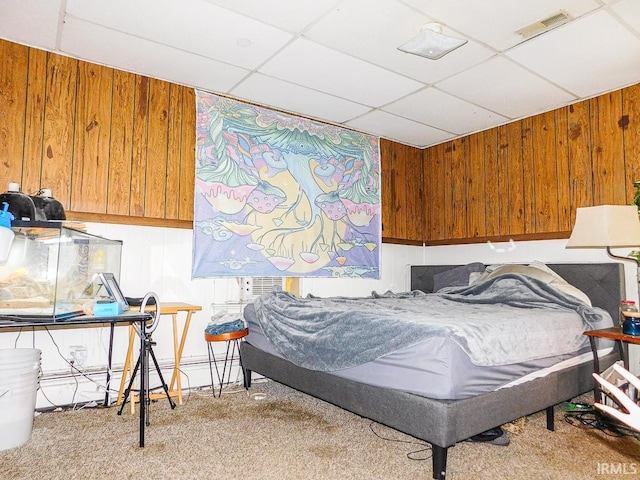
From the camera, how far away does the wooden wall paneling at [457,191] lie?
4664 mm

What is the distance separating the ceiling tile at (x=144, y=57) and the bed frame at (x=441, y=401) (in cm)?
210

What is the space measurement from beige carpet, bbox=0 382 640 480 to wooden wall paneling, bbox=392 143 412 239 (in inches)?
101

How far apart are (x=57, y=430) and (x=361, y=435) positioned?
1735mm

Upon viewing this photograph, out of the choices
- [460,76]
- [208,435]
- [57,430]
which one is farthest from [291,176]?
[57,430]

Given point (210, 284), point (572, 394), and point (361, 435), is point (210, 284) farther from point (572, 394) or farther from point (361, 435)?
point (572, 394)

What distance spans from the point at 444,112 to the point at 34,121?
3.33 meters

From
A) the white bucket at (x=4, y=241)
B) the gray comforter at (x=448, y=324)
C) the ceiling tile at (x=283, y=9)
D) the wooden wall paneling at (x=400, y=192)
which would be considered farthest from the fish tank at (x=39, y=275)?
the wooden wall paneling at (x=400, y=192)

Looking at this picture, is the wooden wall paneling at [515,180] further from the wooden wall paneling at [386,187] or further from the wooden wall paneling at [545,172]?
the wooden wall paneling at [386,187]

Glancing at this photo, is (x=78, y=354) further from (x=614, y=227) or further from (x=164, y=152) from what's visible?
(x=614, y=227)

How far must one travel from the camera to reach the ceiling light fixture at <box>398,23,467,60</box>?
8.71 feet

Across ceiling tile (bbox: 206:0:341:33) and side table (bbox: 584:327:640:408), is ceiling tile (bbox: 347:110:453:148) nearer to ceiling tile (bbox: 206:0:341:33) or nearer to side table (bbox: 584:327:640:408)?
ceiling tile (bbox: 206:0:341:33)

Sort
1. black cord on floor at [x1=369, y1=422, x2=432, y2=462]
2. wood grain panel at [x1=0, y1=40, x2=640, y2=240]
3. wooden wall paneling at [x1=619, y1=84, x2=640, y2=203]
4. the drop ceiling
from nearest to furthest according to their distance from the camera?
black cord on floor at [x1=369, y1=422, x2=432, y2=462] < the drop ceiling < wood grain panel at [x1=0, y1=40, x2=640, y2=240] < wooden wall paneling at [x1=619, y1=84, x2=640, y2=203]

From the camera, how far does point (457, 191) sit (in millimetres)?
4742

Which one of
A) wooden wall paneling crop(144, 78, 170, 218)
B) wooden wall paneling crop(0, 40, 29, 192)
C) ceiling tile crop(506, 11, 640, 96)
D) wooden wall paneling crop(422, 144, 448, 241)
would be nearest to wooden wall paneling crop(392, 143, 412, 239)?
wooden wall paneling crop(422, 144, 448, 241)
